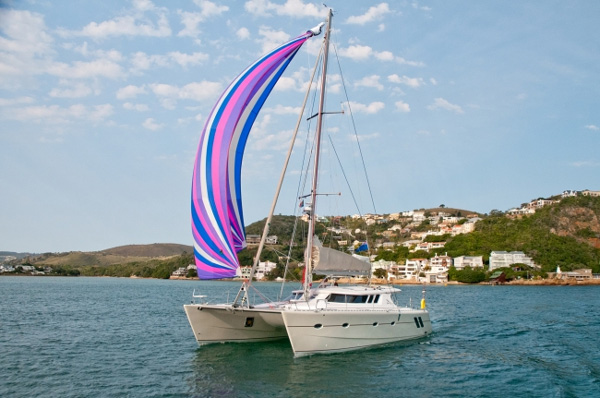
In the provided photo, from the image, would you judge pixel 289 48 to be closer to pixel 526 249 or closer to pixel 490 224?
pixel 526 249

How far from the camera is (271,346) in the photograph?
1864cm

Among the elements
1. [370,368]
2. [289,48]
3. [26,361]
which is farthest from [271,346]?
[289,48]

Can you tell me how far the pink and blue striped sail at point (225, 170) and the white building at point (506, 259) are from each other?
319ft

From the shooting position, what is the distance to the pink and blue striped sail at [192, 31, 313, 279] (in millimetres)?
17469

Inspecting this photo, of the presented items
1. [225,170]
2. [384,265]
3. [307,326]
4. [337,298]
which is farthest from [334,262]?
[384,265]

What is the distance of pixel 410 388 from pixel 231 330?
7.46 m

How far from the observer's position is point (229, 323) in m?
18.3

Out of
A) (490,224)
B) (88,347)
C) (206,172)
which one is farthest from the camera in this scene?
(490,224)

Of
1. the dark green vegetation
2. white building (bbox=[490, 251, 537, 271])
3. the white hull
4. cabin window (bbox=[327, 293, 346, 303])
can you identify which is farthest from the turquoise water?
white building (bbox=[490, 251, 537, 271])

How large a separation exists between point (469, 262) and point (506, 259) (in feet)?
27.0

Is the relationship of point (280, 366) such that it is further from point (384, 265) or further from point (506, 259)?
point (384, 265)

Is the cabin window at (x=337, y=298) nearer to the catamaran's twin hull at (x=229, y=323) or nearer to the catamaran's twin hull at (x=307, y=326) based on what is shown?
the catamaran's twin hull at (x=307, y=326)

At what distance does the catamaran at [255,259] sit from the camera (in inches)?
672

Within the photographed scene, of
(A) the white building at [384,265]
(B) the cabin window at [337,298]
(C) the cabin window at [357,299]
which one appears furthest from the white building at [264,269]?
(B) the cabin window at [337,298]
